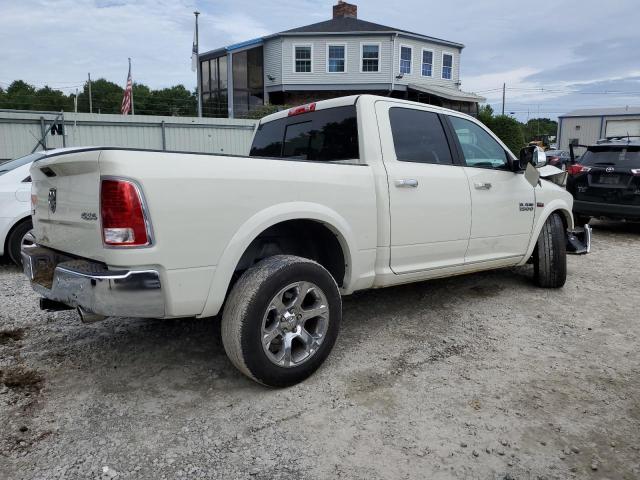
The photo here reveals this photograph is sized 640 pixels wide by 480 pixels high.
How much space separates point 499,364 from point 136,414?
2.37 meters

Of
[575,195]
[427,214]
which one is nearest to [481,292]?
[427,214]

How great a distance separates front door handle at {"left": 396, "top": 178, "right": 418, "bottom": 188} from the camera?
372cm

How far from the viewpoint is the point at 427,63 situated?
30328 millimetres

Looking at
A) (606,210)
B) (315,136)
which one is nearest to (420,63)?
(606,210)

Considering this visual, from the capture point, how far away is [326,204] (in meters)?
3.30

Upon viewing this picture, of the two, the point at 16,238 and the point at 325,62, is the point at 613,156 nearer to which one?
the point at 16,238

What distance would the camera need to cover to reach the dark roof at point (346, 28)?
28250 millimetres

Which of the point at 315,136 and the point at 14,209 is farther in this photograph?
the point at 14,209

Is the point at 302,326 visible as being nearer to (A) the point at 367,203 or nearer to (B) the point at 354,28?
(A) the point at 367,203

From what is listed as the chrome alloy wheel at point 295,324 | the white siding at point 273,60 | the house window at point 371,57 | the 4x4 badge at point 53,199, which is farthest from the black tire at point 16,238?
the house window at point 371,57

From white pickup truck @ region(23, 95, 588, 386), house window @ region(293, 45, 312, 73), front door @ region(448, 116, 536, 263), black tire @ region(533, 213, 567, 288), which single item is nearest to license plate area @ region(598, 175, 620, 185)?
black tire @ region(533, 213, 567, 288)

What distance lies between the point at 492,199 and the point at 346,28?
87.6 ft

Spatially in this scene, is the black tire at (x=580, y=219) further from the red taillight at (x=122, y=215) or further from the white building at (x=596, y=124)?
the white building at (x=596, y=124)

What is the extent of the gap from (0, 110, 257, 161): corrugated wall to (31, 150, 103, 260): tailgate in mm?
10287
